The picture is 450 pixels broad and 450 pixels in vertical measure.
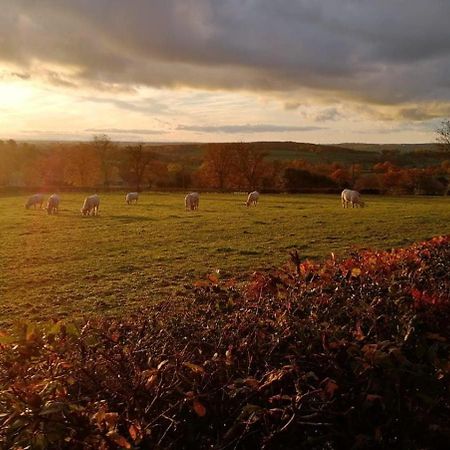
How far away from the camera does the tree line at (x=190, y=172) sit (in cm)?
6944

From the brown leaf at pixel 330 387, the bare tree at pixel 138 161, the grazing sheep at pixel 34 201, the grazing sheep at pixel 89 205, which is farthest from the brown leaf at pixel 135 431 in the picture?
the bare tree at pixel 138 161

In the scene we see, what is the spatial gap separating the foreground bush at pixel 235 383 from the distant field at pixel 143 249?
8.78 feet

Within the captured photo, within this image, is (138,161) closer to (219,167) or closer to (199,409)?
(219,167)

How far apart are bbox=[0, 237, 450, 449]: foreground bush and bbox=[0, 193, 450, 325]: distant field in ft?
8.78

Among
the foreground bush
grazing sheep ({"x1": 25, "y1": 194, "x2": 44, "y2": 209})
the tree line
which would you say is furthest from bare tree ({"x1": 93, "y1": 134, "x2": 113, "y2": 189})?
the foreground bush

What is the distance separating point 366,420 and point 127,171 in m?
82.9

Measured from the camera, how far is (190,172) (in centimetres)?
8088

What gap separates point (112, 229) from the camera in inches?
1005

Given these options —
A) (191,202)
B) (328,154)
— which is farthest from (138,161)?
(328,154)

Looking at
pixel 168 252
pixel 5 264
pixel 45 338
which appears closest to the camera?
pixel 45 338

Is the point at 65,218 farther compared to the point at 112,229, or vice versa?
the point at 65,218

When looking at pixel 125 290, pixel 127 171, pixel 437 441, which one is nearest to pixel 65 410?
pixel 437 441

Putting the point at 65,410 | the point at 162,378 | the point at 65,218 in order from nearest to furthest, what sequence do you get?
the point at 65,410 → the point at 162,378 → the point at 65,218

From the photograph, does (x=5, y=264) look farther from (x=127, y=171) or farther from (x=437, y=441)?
(x=127, y=171)
